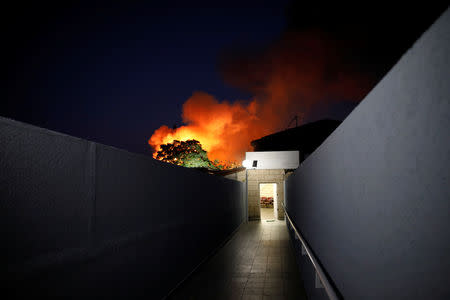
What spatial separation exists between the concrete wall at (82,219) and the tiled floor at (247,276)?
26.9 inches

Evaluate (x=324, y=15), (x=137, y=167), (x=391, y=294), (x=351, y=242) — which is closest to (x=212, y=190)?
(x=137, y=167)

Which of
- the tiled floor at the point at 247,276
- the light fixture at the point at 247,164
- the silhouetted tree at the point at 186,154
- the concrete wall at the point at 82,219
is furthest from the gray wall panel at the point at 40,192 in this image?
the silhouetted tree at the point at 186,154

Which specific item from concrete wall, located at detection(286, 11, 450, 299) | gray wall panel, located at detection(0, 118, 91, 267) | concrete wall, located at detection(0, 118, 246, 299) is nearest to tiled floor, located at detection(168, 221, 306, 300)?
concrete wall, located at detection(0, 118, 246, 299)

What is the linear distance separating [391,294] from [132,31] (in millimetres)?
44275

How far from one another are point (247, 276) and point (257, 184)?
33.8 feet

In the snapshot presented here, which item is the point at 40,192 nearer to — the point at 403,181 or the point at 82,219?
the point at 82,219

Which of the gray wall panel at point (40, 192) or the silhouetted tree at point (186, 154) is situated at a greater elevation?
the silhouetted tree at point (186, 154)

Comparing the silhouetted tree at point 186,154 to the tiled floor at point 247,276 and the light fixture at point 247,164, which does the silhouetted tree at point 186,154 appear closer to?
the light fixture at point 247,164

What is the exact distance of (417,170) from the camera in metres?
0.74

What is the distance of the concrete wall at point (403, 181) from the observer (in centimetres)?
63


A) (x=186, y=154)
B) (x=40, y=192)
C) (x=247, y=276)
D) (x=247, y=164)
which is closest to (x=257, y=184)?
(x=247, y=164)

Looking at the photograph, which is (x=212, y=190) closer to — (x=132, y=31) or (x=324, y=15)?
(x=324, y=15)

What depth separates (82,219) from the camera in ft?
6.98

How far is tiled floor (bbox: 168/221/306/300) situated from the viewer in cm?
428
